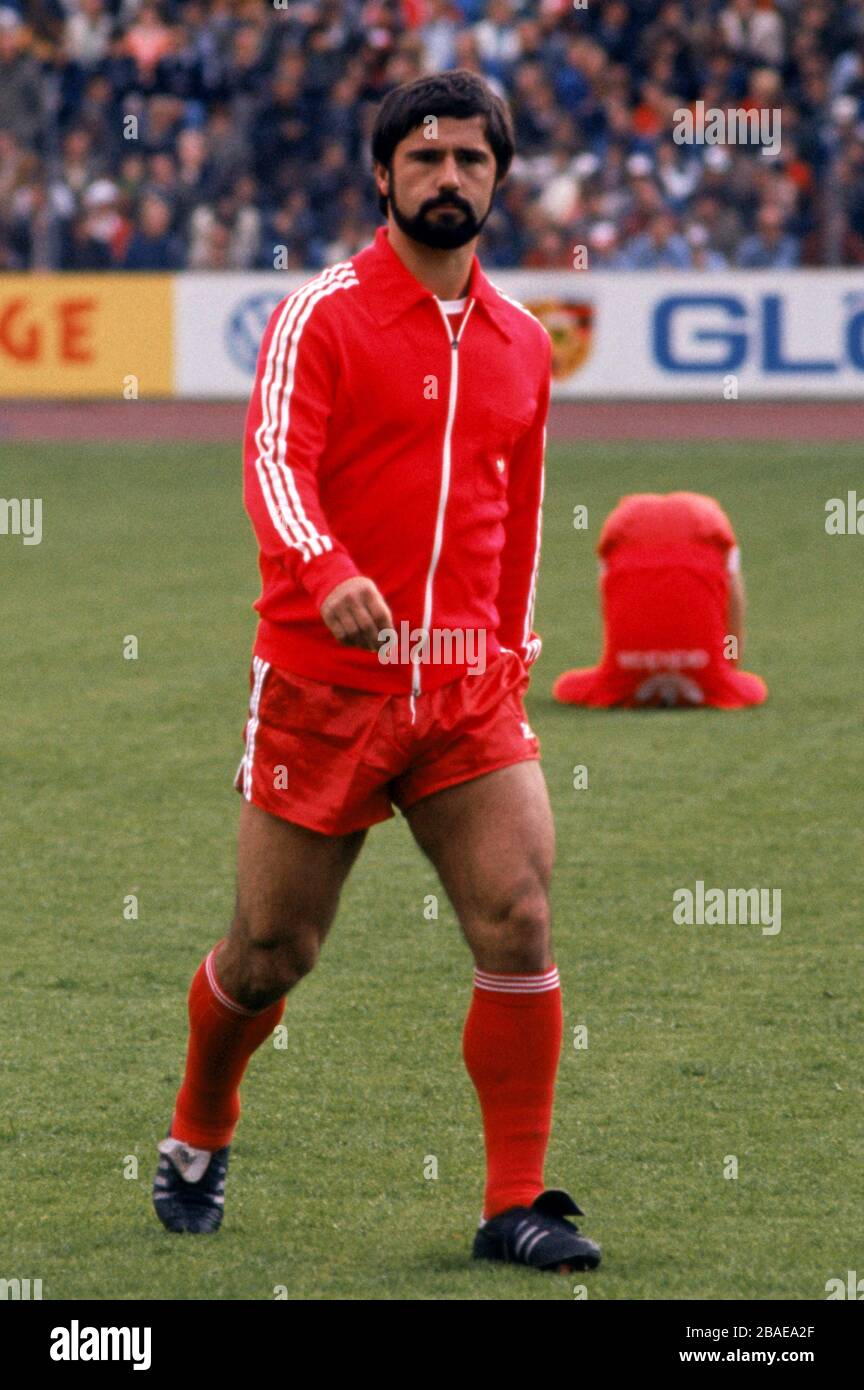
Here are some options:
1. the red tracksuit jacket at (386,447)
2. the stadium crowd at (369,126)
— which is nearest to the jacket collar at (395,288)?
the red tracksuit jacket at (386,447)

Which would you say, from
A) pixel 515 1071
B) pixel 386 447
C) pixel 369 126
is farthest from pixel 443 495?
pixel 369 126

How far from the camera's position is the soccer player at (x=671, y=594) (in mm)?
8773

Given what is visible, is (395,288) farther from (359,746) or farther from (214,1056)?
(214,1056)

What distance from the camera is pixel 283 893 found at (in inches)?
154

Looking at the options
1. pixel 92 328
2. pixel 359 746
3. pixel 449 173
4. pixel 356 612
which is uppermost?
pixel 92 328

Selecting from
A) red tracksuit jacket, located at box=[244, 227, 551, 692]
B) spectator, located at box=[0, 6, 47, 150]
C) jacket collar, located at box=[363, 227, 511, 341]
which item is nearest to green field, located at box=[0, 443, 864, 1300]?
red tracksuit jacket, located at box=[244, 227, 551, 692]

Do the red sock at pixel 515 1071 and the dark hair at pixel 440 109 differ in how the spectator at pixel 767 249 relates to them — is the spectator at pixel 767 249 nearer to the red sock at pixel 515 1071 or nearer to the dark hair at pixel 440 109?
the dark hair at pixel 440 109

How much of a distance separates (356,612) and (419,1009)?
2.02m

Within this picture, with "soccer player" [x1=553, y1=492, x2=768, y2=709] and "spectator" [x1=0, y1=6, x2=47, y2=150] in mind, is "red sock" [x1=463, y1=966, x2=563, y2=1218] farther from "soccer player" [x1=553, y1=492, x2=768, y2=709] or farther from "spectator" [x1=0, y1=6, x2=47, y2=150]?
"spectator" [x1=0, y1=6, x2=47, y2=150]

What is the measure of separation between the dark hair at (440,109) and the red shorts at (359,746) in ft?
2.68
